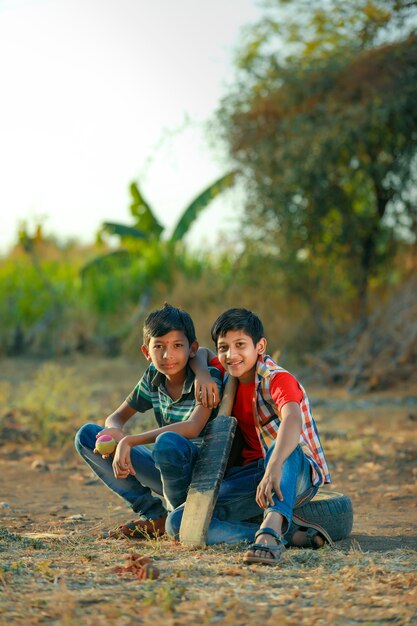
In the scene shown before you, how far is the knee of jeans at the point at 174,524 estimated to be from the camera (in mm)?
4461

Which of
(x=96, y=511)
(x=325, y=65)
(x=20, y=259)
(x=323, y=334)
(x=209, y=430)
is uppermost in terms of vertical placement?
(x=325, y=65)

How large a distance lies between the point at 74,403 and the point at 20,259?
9952mm

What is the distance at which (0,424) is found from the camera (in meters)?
9.11

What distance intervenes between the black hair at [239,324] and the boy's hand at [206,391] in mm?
237

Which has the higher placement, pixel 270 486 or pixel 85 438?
pixel 85 438

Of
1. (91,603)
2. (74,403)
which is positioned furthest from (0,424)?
(91,603)

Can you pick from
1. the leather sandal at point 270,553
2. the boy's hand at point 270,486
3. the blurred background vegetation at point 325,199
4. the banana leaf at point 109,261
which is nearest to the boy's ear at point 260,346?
the boy's hand at point 270,486

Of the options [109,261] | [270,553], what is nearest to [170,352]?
[270,553]

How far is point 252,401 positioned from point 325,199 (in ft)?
33.5

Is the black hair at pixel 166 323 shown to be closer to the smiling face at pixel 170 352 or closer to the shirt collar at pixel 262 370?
the smiling face at pixel 170 352

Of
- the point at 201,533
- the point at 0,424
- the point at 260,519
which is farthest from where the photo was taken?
the point at 0,424

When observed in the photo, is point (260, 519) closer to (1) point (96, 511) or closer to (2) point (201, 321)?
(1) point (96, 511)

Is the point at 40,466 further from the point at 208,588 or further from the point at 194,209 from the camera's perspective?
the point at 194,209

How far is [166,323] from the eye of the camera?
457 centimetres
